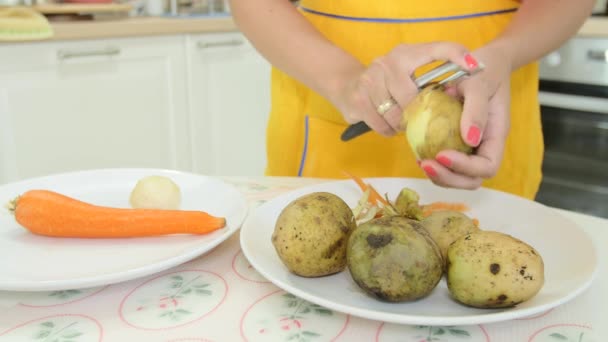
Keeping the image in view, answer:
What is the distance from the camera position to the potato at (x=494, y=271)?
430mm

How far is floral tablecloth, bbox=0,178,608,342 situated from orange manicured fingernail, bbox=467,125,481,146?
0.52 feet

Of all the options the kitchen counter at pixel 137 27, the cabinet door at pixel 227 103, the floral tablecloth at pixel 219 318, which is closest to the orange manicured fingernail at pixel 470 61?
the floral tablecloth at pixel 219 318

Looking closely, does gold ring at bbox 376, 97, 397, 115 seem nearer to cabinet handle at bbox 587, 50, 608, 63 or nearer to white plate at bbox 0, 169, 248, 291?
white plate at bbox 0, 169, 248, 291

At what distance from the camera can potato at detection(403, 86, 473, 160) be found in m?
0.55

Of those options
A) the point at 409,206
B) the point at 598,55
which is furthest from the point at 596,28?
the point at 409,206

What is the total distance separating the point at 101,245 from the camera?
1.97 ft

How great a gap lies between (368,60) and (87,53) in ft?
3.48

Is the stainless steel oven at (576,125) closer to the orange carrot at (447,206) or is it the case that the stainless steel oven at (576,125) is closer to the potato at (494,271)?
the orange carrot at (447,206)

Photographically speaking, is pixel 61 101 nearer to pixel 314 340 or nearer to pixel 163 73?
pixel 163 73

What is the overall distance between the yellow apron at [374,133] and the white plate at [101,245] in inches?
9.9

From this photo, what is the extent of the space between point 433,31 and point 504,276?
550 millimetres

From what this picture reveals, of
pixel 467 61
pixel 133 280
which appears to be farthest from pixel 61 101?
pixel 467 61

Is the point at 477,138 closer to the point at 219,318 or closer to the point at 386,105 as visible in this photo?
the point at 386,105

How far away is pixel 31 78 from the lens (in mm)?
1634
